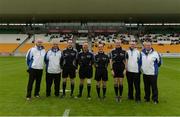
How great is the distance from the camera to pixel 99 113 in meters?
10.4

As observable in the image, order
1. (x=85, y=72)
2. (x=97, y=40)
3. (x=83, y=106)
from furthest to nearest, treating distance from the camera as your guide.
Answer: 1. (x=97, y=40)
2. (x=85, y=72)
3. (x=83, y=106)

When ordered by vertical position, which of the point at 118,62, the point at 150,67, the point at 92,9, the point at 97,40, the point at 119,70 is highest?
the point at 92,9

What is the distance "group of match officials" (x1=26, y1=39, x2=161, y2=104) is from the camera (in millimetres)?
12430

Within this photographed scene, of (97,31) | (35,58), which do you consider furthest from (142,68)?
(97,31)

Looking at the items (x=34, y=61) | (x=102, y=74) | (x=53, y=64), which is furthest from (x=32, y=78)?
(x=102, y=74)

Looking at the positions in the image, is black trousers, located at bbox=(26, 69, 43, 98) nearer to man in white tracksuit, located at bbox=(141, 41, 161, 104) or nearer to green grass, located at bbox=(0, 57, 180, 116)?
green grass, located at bbox=(0, 57, 180, 116)

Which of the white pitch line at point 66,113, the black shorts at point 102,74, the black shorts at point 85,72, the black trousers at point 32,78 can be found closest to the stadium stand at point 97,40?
the black shorts at point 85,72

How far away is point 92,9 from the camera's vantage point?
5762 cm

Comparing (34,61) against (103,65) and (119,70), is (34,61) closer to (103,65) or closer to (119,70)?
(103,65)

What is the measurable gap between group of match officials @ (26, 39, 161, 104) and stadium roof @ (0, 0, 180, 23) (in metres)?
43.1

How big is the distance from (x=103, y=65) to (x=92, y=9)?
45.5 meters

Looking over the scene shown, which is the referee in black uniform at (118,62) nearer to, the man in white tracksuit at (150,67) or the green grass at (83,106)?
the man in white tracksuit at (150,67)

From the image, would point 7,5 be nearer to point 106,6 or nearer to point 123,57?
point 106,6

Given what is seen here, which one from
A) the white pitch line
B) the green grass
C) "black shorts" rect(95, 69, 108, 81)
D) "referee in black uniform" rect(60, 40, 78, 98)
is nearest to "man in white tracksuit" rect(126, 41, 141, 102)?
the green grass
